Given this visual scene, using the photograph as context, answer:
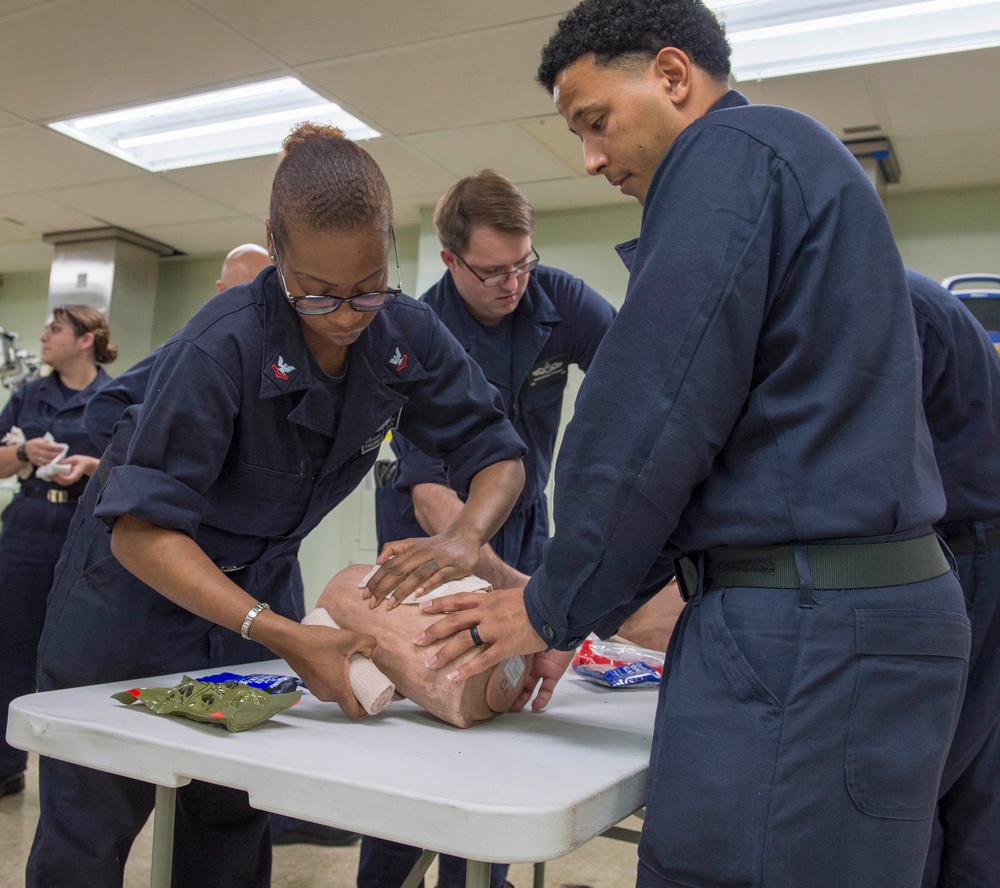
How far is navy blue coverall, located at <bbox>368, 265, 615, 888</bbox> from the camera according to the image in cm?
236

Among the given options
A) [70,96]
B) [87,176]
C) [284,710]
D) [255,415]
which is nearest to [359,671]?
[284,710]

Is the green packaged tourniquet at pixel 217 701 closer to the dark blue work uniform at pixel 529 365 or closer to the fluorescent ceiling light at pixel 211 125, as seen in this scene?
the dark blue work uniform at pixel 529 365

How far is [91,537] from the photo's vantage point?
5.04 feet

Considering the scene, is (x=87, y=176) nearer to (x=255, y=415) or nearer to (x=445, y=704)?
(x=255, y=415)

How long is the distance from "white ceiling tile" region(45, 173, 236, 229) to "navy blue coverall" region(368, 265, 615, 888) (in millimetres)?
2999

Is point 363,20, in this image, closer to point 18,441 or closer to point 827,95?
point 827,95

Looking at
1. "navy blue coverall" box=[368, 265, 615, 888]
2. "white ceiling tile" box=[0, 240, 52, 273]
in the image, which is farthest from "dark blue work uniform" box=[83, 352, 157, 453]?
"white ceiling tile" box=[0, 240, 52, 273]

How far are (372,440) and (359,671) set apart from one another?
18.6 inches

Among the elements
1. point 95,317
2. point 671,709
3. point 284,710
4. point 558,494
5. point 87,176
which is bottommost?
point 284,710

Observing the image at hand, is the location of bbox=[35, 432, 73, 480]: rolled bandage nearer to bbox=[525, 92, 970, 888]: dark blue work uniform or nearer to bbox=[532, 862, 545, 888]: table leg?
bbox=[532, 862, 545, 888]: table leg

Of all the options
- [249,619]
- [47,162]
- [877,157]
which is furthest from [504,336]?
[47,162]

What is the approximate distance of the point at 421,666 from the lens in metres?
1.24

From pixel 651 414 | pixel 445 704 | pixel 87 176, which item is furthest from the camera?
pixel 87 176

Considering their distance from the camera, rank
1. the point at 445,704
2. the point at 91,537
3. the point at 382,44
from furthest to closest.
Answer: the point at 382,44 < the point at 91,537 < the point at 445,704
